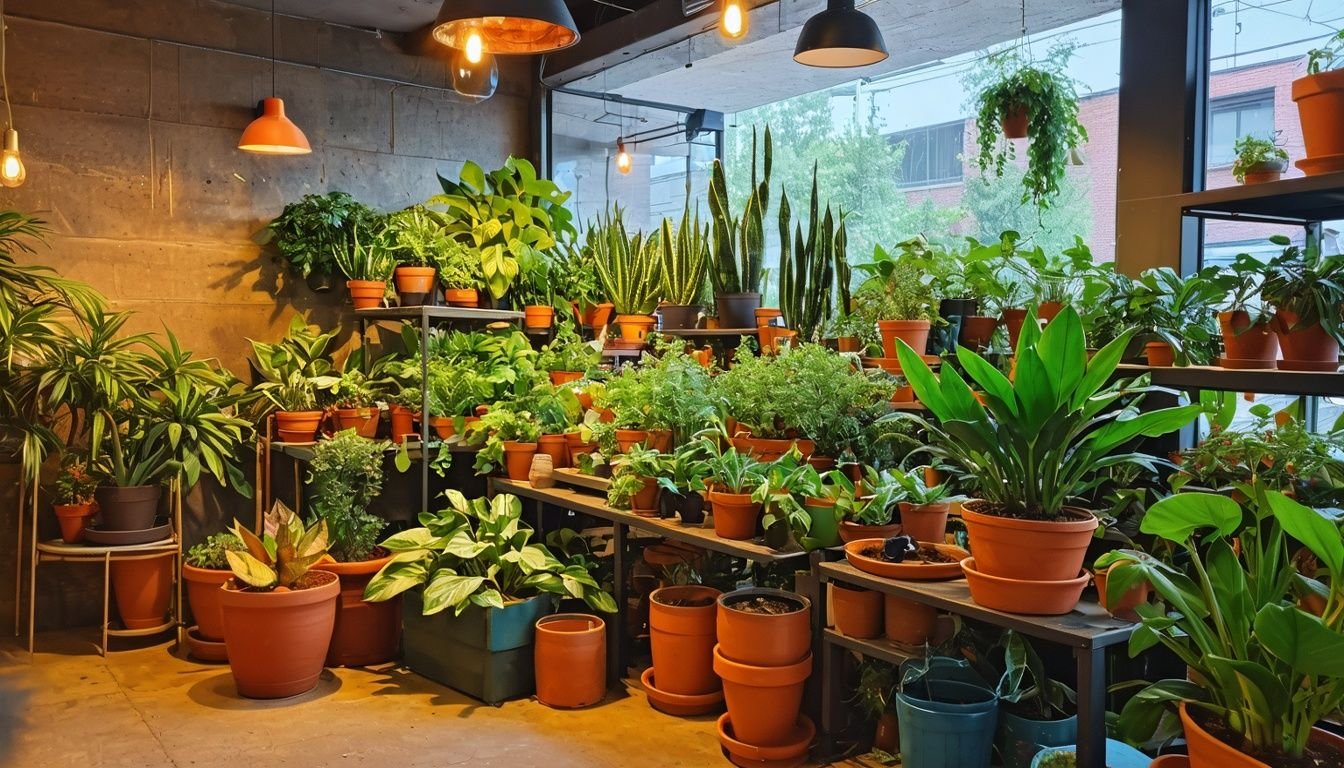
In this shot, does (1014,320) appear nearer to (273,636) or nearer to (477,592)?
(477,592)

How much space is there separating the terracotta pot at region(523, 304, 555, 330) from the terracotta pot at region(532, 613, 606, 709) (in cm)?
215

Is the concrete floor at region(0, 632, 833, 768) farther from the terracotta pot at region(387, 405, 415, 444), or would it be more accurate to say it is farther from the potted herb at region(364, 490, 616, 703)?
the terracotta pot at region(387, 405, 415, 444)

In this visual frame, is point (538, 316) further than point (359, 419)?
Yes

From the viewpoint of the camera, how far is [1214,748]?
1947mm

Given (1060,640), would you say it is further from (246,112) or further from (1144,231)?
(246,112)

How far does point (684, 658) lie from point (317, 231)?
3.17 m

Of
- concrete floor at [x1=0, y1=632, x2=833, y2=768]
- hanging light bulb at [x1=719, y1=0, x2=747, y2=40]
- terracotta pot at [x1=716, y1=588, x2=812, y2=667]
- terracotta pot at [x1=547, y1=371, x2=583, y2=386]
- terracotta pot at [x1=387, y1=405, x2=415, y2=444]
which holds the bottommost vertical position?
concrete floor at [x1=0, y1=632, x2=833, y2=768]

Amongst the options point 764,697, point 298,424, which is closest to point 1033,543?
point 764,697

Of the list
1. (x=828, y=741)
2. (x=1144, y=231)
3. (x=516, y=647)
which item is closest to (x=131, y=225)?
(x=516, y=647)

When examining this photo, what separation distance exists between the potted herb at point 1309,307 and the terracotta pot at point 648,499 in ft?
7.28

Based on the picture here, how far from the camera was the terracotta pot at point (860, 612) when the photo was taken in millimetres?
3217

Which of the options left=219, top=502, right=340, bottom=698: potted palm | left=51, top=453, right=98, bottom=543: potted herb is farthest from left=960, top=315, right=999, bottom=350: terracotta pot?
left=51, top=453, right=98, bottom=543: potted herb

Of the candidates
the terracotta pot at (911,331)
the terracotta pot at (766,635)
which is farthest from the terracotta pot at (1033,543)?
the terracotta pot at (911,331)

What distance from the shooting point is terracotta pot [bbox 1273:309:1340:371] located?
8.07ft
